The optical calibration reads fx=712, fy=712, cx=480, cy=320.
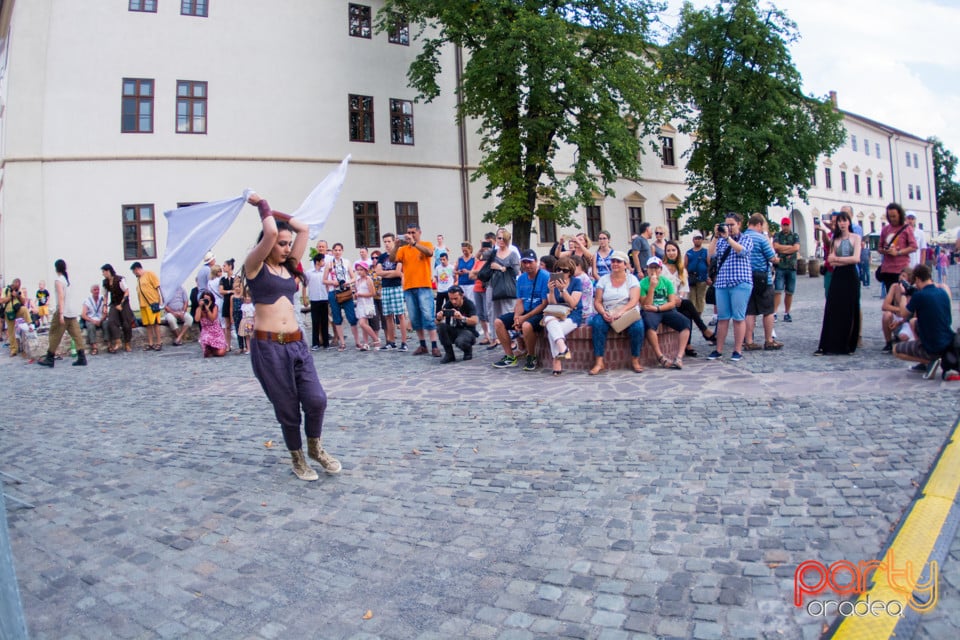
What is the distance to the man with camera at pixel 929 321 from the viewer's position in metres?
7.62

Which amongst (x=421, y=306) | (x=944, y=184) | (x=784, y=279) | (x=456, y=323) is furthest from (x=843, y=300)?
(x=944, y=184)

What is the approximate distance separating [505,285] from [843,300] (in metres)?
5.01

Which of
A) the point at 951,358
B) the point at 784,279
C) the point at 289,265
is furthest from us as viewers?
the point at 784,279

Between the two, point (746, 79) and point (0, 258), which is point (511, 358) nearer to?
point (0, 258)

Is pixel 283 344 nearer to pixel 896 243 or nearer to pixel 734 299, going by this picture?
pixel 734 299

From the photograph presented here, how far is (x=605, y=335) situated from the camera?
31.4 ft

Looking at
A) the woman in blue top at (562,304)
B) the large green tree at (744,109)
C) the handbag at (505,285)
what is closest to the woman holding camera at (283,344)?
the woman in blue top at (562,304)

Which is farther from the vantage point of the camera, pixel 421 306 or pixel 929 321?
pixel 421 306

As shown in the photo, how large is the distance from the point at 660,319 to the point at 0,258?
Answer: 1154 inches

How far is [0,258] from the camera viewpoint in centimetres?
2900

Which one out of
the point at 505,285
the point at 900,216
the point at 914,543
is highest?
the point at 900,216

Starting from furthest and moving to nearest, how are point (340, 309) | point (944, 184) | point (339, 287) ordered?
point (944, 184) < point (340, 309) < point (339, 287)

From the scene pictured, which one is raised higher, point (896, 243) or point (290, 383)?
point (896, 243)

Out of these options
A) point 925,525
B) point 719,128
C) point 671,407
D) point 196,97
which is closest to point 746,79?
point 719,128
